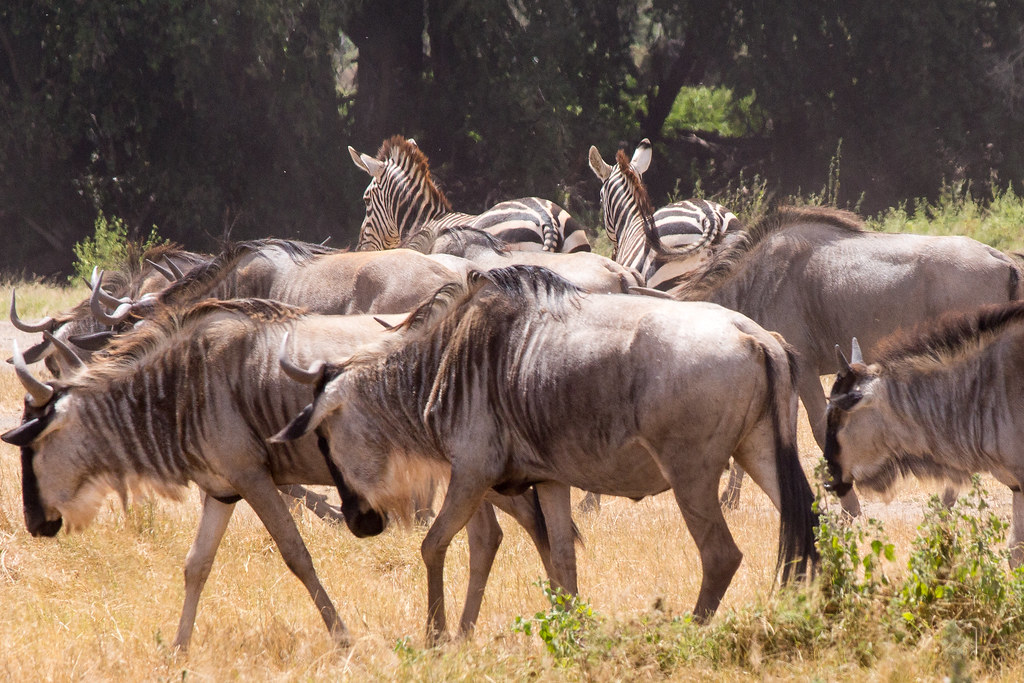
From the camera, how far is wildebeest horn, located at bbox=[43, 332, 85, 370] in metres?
4.68

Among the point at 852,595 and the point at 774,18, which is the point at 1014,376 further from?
the point at 774,18

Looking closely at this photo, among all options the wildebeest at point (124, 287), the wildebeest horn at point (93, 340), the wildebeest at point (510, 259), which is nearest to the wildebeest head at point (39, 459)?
the wildebeest horn at point (93, 340)

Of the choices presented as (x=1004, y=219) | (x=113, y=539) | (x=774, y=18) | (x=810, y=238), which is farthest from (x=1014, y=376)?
(x=774, y=18)

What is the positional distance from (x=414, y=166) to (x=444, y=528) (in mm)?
6839

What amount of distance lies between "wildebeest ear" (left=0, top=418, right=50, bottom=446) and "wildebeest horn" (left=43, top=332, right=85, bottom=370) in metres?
0.33

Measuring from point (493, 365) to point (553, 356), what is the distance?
0.87 ft

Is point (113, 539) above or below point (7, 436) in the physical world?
below

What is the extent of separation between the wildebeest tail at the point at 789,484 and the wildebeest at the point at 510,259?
1813mm

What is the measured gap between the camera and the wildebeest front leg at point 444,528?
13.4 ft

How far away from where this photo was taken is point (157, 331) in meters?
4.57

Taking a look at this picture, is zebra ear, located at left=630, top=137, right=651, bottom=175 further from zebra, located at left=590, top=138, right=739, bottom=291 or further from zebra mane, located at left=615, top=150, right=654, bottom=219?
zebra mane, located at left=615, top=150, right=654, bottom=219

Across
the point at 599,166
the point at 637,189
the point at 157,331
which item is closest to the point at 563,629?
the point at 157,331

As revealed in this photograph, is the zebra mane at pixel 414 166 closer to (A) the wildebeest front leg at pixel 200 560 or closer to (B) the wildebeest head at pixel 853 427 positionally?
(A) the wildebeest front leg at pixel 200 560

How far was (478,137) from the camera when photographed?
20.1 meters
